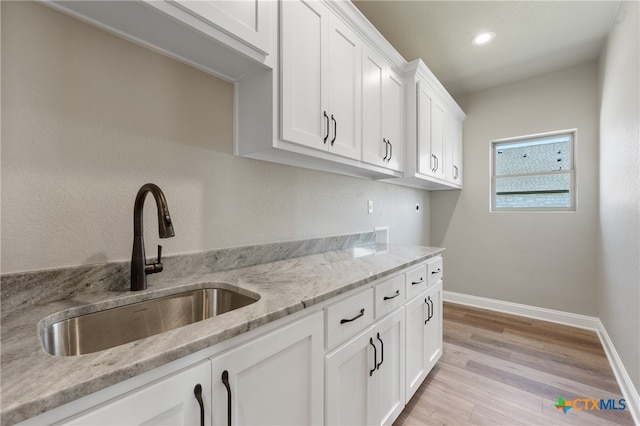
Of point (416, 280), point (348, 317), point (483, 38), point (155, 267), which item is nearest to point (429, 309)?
point (416, 280)

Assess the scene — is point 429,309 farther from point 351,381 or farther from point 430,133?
point 430,133

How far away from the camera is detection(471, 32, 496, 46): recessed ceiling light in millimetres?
2300

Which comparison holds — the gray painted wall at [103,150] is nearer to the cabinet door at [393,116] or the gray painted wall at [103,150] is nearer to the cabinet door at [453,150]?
the cabinet door at [393,116]

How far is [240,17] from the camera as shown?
1065 millimetres

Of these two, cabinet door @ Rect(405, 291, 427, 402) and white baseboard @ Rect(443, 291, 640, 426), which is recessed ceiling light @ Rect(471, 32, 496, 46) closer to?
cabinet door @ Rect(405, 291, 427, 402)

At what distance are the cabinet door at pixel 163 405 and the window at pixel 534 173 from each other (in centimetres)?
368

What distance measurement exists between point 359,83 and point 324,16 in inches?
16.4

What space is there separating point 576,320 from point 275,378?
138 inches

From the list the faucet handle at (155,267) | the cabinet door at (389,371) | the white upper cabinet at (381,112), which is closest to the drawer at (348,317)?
the cabinet door at (389,371)

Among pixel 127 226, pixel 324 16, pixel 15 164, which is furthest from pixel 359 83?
pixel 15 164

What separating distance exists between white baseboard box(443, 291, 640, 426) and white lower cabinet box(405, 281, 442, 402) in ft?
3.52

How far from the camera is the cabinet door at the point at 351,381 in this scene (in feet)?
3.34

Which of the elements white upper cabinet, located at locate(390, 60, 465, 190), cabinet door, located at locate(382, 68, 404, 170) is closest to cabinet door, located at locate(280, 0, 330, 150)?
cabinet door, located at locate(382, 68, 404, 170)

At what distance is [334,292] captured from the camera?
1.01 m
